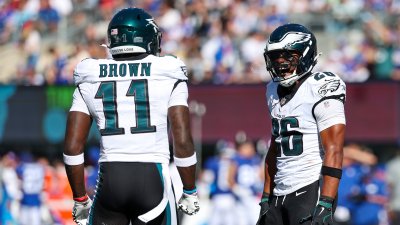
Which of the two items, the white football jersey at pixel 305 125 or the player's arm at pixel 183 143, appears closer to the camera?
the player's arm at pixel 183 143

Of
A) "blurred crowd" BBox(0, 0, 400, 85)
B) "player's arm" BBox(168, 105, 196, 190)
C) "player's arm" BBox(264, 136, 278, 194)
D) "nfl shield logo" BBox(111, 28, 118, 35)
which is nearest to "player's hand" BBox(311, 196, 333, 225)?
"player's arm" BBox(264, 136, 278, 194)

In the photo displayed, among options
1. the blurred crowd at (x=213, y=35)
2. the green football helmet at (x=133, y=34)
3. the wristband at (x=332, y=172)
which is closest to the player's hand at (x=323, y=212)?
the wristband at (x=332, y=172)

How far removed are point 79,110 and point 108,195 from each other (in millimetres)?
539

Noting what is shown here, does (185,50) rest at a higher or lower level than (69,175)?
higher

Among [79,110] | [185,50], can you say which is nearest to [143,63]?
[79,110]

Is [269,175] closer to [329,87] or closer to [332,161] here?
[332,161]

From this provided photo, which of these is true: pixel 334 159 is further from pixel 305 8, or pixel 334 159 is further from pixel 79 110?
pixel 305 8

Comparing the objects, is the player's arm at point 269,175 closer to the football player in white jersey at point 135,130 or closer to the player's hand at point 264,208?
the player's hand at point 264,208

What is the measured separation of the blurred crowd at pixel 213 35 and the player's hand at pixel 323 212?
28.1 ft

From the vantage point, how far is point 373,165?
1303cm

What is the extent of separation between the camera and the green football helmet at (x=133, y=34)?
555 centimetres

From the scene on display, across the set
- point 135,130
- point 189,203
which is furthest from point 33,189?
point 135,130

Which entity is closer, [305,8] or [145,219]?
[145,219]

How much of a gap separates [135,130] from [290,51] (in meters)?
1.10
